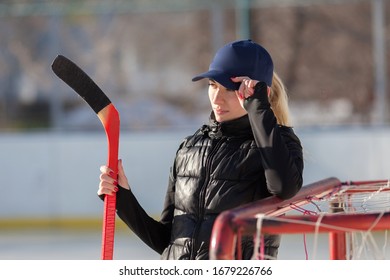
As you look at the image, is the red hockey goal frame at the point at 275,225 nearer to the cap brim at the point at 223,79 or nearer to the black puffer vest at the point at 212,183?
the black puffer vest at the point at 212,183

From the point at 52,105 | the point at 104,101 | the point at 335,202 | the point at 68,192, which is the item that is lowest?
the point at 335,202

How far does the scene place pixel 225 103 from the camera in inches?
77.9

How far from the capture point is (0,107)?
33.9ft

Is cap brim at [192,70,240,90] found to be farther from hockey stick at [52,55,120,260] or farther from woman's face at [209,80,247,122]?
hockey stick at [52,55,120,260]

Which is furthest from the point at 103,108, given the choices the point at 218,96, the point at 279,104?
the point at 279,104

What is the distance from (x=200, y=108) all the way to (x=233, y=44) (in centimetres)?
937

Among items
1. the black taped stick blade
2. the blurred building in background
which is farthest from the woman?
the blurred building in background

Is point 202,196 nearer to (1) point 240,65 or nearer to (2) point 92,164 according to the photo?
(1) point 240,65

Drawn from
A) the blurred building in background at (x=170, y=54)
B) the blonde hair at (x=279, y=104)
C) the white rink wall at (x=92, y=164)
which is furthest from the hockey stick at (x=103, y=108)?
the blurred building in background at (x=170, y=54)

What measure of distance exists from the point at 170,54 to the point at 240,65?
981cm

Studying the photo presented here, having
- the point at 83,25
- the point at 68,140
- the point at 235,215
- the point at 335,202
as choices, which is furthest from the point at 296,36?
the point at 235,215

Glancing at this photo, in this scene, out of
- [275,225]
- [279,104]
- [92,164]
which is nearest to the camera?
[275,225]

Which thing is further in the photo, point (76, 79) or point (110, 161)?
point (110, 161)

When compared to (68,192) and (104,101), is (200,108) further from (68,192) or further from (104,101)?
(104,101)
